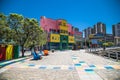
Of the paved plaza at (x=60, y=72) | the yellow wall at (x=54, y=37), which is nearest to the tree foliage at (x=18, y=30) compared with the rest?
the paved plaza at (x=60, y=72)

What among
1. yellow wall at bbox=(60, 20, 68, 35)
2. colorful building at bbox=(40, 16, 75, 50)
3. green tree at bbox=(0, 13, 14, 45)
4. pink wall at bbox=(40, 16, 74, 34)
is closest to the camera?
green tree at bbox=(0, 13, 14, 45)

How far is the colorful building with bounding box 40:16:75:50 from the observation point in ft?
230

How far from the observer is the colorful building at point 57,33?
70.0 metres

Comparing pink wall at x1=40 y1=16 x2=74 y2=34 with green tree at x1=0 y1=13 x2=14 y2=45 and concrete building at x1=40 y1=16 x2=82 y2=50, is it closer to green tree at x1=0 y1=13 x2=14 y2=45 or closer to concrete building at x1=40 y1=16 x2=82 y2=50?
concrete building at x1=40 y1=16 x2=82 y2=50

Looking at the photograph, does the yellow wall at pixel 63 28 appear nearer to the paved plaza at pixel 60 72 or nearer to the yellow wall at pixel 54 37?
the yellow wall at pixel 54 37

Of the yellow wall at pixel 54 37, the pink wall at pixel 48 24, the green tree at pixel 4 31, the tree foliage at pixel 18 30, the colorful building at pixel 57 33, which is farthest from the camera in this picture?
the yellow wall at pixel 54 37

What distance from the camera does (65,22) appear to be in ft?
266

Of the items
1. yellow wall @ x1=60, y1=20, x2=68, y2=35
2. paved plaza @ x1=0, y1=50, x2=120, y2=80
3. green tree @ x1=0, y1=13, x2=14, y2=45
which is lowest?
paved plaza @ x1=0, y1=50, x2=120, y2=80

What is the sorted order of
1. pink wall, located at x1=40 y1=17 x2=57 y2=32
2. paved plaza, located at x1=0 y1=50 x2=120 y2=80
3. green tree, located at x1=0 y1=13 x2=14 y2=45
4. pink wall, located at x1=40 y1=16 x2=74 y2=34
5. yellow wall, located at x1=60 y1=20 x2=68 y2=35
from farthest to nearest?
1. yellow wall, located at x1=60 y1=20 x2=68 y2=35
2. pink wall, located at x1=40 y1=16 x2=74 y2=34
3. pink wall, located at x1=40 y1=17 x2=57 y2=32
4. green tree, located at x1=0 y1=13 x2=14 y2=45
5. paved plaza, located at x1=0 y1=50 x2=120 y2=80

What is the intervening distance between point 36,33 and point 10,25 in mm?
5576

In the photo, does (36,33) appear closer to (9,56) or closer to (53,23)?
(9,56)

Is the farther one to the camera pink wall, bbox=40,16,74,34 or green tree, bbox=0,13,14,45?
pink wall, bbox=40,16,74,34

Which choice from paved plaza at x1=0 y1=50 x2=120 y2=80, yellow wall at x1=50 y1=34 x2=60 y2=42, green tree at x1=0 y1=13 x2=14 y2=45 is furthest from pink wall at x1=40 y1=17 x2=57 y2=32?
paved plaza at x1=0 y1=50 x2=120 y2=80

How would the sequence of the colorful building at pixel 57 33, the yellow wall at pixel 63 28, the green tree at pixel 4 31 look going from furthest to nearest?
the yellow wall at pixel 63 28, the colorful building at pixel 57 33, the green tree at pixel 4 31
